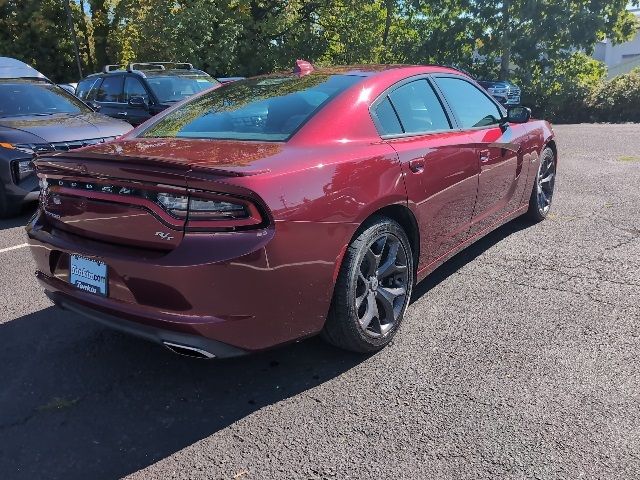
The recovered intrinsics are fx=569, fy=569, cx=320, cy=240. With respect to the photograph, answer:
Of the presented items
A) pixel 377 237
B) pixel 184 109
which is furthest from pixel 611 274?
pixel 184 109

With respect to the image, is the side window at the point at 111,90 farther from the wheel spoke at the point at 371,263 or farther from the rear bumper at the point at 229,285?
the wheel spoke at the point at 371,263

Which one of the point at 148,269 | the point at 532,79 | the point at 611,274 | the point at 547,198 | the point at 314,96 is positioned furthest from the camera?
the point at 532,79

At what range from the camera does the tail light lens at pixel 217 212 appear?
2416 mm

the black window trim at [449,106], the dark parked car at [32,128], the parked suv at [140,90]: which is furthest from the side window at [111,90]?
the black window trim at [449,106]

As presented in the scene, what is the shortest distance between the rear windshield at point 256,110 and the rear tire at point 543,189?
2.64m

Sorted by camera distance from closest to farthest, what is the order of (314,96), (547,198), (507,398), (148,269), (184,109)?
(148,269)
(507,398)
(314,96)
(184,109)
(547,198)

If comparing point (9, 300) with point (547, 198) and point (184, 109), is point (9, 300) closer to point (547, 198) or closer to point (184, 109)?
point (184, 109)

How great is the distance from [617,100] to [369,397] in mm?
20468

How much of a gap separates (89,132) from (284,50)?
1766 cm

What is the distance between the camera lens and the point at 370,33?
23.4 metres

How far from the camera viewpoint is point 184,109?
3809 millimetres

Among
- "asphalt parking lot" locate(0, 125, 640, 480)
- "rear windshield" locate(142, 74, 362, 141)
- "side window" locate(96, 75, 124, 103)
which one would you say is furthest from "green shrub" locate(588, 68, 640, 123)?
"rear windshield" locate(142, 74, 362, 141)

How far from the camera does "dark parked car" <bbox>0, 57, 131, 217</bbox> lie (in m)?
6.04

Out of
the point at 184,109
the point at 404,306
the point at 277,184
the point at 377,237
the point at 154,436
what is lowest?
the point at 154,436
